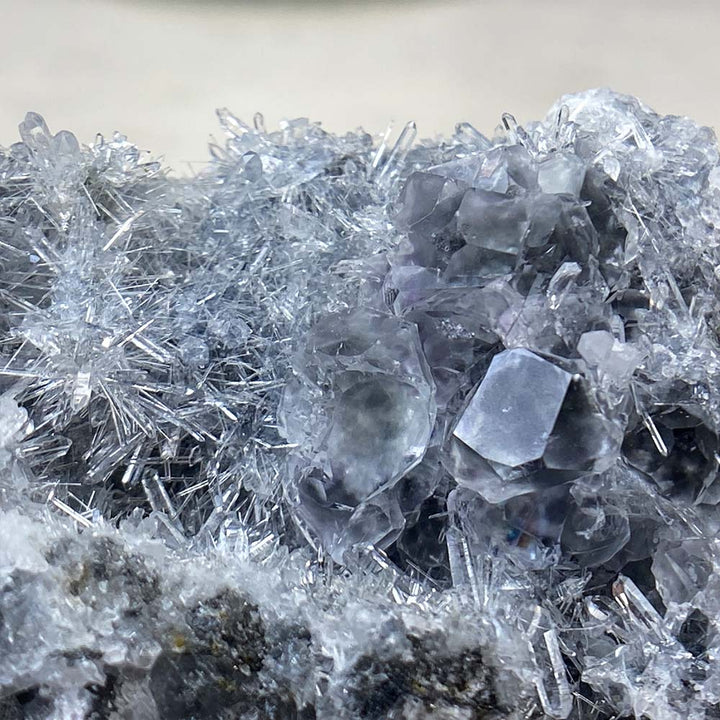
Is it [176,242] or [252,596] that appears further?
[176,242]

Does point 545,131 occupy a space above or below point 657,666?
above

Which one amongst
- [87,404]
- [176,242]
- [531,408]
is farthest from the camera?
[176,242]

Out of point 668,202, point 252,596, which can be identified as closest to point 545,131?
point 668,202

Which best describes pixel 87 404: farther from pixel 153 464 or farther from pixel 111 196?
pixel 111 196

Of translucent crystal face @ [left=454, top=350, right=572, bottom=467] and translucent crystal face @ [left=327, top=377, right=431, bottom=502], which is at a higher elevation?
translucent crystal face @ [left=454, top=350, right=572, bottom=467]

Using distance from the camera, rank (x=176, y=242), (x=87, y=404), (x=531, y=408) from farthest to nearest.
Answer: (x=176, y=242) < (x=87, y=404) < (x=531, y=408)

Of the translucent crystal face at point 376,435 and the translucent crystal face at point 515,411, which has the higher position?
the translucent crystal face at point 515,411
